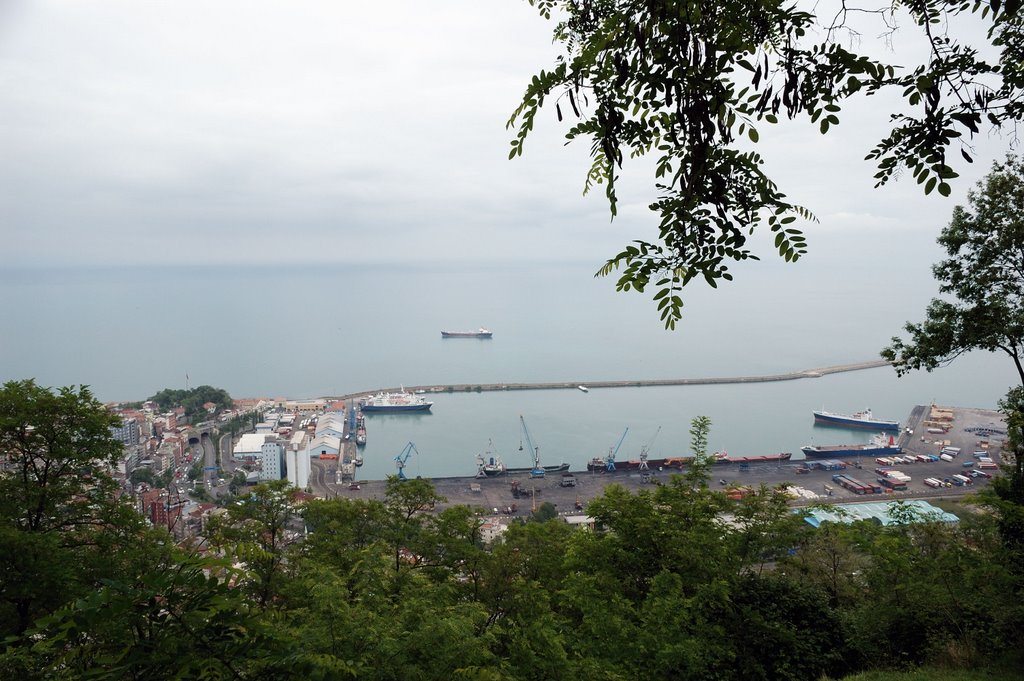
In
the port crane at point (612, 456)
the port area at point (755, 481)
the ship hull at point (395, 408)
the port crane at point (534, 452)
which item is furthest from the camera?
the ship hull at point (395, 408)

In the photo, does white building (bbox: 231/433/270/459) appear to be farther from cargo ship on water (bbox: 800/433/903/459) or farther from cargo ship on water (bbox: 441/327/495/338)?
cargo ship on water (bbox: 441/327/495/338)

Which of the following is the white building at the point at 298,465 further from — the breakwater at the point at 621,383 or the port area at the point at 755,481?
the breakwater at the point at 621,383

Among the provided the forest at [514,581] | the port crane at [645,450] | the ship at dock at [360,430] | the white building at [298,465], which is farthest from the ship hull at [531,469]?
the forest at [514,581]

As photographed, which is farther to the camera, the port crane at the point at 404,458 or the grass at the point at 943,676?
the port crane at the point at 404,458

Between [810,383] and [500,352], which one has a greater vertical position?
[500,352]

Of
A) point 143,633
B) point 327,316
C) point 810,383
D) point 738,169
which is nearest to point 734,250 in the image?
point 738,169

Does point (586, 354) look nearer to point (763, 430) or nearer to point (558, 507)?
point (763, 430)

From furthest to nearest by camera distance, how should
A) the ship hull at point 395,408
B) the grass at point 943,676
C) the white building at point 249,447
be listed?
1. the ship hull at point 395,408
2. the white building at point 249,447
3. the grass at point 943,676
